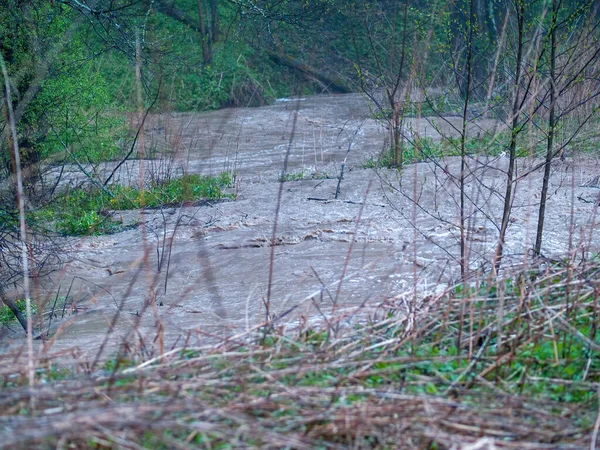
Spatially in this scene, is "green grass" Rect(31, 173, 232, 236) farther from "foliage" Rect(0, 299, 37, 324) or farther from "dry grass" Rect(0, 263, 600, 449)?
"dry grass" Rect(0, 263, 600, 449)

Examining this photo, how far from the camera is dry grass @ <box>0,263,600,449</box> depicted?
235 centimetres

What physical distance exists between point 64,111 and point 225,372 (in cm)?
634

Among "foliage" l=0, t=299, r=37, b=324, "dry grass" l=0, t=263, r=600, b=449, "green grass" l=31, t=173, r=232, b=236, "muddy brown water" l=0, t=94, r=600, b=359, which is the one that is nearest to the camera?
"dry grass" l=0, t=263, r=600, b=449

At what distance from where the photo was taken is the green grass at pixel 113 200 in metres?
Result: 8.62

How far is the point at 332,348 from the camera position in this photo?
329cm

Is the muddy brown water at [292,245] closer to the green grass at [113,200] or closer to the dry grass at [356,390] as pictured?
the green grass at [113,200]

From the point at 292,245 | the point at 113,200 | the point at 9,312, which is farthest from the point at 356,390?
the point at 113,200

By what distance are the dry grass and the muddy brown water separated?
21.4 inches

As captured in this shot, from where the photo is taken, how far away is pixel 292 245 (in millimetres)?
7750

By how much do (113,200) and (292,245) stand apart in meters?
3.00

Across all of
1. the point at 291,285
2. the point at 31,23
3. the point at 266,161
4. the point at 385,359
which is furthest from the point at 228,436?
the point at 266,161

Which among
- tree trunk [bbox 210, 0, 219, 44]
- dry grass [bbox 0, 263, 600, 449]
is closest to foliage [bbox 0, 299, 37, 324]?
dry grass [bbox 0, 263, 600, 449]

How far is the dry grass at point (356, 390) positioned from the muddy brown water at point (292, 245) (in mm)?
544

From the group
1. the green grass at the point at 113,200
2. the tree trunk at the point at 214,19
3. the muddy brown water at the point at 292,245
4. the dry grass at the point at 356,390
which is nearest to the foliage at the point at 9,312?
the muddy brown water at the point at 292,245
